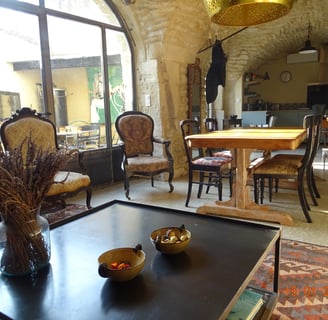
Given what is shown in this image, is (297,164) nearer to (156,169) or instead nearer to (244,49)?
(156,169)

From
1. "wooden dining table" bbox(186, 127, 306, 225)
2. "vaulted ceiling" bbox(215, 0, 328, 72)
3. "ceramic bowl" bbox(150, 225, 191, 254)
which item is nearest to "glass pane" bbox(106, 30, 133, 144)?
"vaulted ceiling" bbox(215, 0, 328, 72)

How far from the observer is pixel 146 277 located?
1.14 m

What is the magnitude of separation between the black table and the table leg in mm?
1326

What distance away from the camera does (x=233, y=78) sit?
8.22 metres

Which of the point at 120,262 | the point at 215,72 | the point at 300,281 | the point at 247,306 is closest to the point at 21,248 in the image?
the point at 120,262

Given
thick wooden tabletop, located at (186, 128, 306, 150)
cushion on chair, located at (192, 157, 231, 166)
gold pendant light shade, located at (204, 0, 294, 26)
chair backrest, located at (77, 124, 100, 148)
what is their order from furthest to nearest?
chair backrest, located at (77, 124, 100, 148), cushion on chair, located at (192, 157, 231, 166), thick wooden tabletop, located at (186, 128, 306, 150), gold pendant light shade, located at (204, 0, 294, 26)

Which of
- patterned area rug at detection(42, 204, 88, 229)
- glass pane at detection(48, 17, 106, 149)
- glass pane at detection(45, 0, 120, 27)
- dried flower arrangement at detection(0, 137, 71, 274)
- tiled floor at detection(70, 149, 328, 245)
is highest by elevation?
glass pane at detection(45, 0, 120, 27)

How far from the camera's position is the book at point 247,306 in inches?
47.3

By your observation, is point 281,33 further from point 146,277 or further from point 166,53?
point 146,277

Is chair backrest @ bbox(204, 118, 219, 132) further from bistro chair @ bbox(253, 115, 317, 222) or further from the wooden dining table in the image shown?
bistro chair @ bbox(253, 115, 317, 222)

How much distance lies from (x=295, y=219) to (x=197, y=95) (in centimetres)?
308

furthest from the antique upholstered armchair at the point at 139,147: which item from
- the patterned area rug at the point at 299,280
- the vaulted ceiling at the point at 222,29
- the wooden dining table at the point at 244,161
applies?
the patterned area rug at the point at 299,280

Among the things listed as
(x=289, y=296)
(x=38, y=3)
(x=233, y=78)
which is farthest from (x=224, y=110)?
(x=289, y=296)

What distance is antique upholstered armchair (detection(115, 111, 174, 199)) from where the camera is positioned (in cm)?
367
